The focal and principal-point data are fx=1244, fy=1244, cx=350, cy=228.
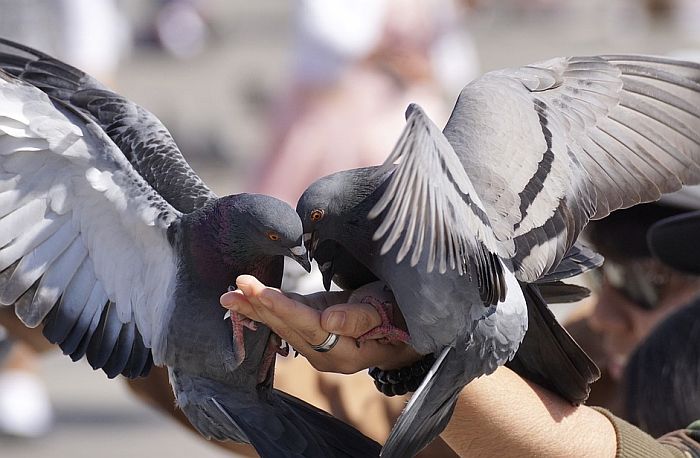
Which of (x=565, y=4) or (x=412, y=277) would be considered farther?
(x=565, y=4)

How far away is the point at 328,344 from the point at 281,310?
0.41 feet

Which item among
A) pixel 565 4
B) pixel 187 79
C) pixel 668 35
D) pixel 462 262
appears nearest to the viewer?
pixel 462 262

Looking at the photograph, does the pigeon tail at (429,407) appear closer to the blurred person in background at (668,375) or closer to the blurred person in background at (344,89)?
the blurred person in background at (668,375)

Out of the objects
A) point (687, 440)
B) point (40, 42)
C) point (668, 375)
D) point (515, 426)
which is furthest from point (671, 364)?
point (40, 42)

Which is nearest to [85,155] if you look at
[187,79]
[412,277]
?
[412,277]

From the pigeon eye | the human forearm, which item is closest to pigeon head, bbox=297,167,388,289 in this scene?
the pigeon eye

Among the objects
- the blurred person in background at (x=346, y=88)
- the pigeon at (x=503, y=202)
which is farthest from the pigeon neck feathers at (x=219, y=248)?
the blurred person in background at (x=346, y=88)

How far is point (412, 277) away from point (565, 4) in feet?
42.9

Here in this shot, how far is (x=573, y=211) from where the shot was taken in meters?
2.20

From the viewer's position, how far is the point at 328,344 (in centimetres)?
204

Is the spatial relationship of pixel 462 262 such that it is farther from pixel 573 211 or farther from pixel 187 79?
pixel 187 79

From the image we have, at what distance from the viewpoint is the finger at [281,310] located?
6.37ft

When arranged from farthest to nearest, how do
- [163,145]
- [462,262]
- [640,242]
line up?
[640,242], [163,145], [462,262]

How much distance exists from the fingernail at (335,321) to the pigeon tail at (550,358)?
0.39 m
